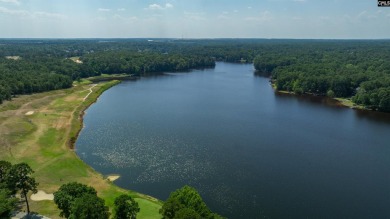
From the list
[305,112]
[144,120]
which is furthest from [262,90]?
[144,120]

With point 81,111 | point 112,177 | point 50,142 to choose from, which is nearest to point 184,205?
point 112,177

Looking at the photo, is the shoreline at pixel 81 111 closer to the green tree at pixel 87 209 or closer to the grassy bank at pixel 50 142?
the grassy bank at pixel 50 142

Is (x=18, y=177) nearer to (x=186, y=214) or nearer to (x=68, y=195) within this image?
(x=68, y=195)

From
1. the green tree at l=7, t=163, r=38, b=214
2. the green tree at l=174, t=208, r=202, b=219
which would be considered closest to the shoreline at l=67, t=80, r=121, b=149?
the green tree at l=7, t=163, r=38, b=214

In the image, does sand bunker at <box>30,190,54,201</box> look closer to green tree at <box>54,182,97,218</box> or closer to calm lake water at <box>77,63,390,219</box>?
calm lake water at <box>77,63,390,219</box>

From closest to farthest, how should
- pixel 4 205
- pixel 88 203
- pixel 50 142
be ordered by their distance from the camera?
pixel 4 205 → pixel 88 203 → pixel 50 142

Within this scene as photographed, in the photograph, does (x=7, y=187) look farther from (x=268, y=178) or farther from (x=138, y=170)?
(x=268, y=178)

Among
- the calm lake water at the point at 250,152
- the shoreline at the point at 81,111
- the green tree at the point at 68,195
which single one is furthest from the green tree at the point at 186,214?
the shoreline at the point at 81,111
